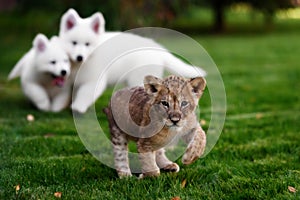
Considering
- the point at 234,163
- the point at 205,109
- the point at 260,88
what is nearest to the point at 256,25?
the point at 260,88

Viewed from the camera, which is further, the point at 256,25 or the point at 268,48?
the point at 256,25

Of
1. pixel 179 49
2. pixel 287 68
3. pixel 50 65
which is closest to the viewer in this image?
pixel 179 49

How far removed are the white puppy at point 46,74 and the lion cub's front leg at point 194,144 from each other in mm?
2150

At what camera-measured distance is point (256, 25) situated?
15812 millimetres

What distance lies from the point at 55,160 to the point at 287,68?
509cm

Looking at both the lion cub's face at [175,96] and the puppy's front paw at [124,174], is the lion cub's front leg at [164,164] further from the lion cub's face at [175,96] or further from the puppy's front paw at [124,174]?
the lion cub's face at [175,96]

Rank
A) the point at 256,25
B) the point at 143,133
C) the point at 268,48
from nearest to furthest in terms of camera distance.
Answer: the point at 143,133 → the point at 268,48 → the point at 256,25

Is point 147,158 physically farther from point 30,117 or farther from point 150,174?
point 30,117

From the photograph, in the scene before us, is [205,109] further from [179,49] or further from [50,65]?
[179,49]

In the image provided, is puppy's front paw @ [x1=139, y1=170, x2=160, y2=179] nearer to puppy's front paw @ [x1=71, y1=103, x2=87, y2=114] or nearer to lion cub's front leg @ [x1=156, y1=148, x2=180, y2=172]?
lion cub's front leg @ [x1=156, y1=148, x2=180, y2=172]

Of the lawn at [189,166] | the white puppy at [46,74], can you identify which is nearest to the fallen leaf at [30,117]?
the lawn at [189,166]

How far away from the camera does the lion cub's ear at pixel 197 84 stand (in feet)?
9.59

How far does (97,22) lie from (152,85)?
2093mm

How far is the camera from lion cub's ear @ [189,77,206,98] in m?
2.92
